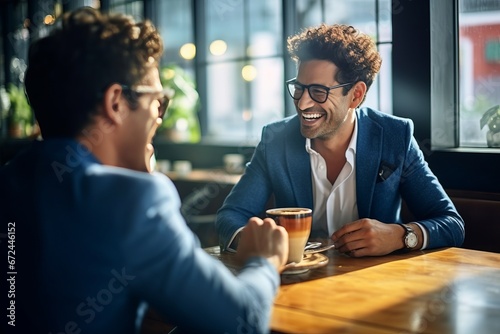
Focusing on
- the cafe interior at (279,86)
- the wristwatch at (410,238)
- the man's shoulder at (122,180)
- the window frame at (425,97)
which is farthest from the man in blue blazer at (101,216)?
the window frame at (425,97)

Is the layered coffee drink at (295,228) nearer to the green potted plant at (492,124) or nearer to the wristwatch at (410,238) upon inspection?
the wristwatch at (410,238)

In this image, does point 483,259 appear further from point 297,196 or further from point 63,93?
point 63,93

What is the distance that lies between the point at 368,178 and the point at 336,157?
7.8 inches

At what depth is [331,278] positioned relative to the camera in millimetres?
1751

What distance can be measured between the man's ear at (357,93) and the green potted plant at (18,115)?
5.90 meters

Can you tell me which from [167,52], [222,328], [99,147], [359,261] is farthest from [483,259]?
[167,52]

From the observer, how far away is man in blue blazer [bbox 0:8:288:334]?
46.7 inches

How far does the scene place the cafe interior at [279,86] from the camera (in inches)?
123

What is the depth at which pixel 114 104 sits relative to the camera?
1.32 meters

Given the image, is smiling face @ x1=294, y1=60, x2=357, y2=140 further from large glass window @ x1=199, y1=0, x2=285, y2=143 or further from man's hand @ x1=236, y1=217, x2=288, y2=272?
large glass window @ x1=199, y1=0, x2=285, y2=143

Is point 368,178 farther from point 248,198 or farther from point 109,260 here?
point 109,260

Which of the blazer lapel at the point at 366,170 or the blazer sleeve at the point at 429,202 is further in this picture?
the blazer lapel at the point at 366,170

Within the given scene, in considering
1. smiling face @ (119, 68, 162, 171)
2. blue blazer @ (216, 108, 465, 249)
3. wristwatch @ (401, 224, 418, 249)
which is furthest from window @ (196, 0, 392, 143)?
smiling face @ (119, 68, 162, 171)

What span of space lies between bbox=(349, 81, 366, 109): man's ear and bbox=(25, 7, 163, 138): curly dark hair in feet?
4.88
